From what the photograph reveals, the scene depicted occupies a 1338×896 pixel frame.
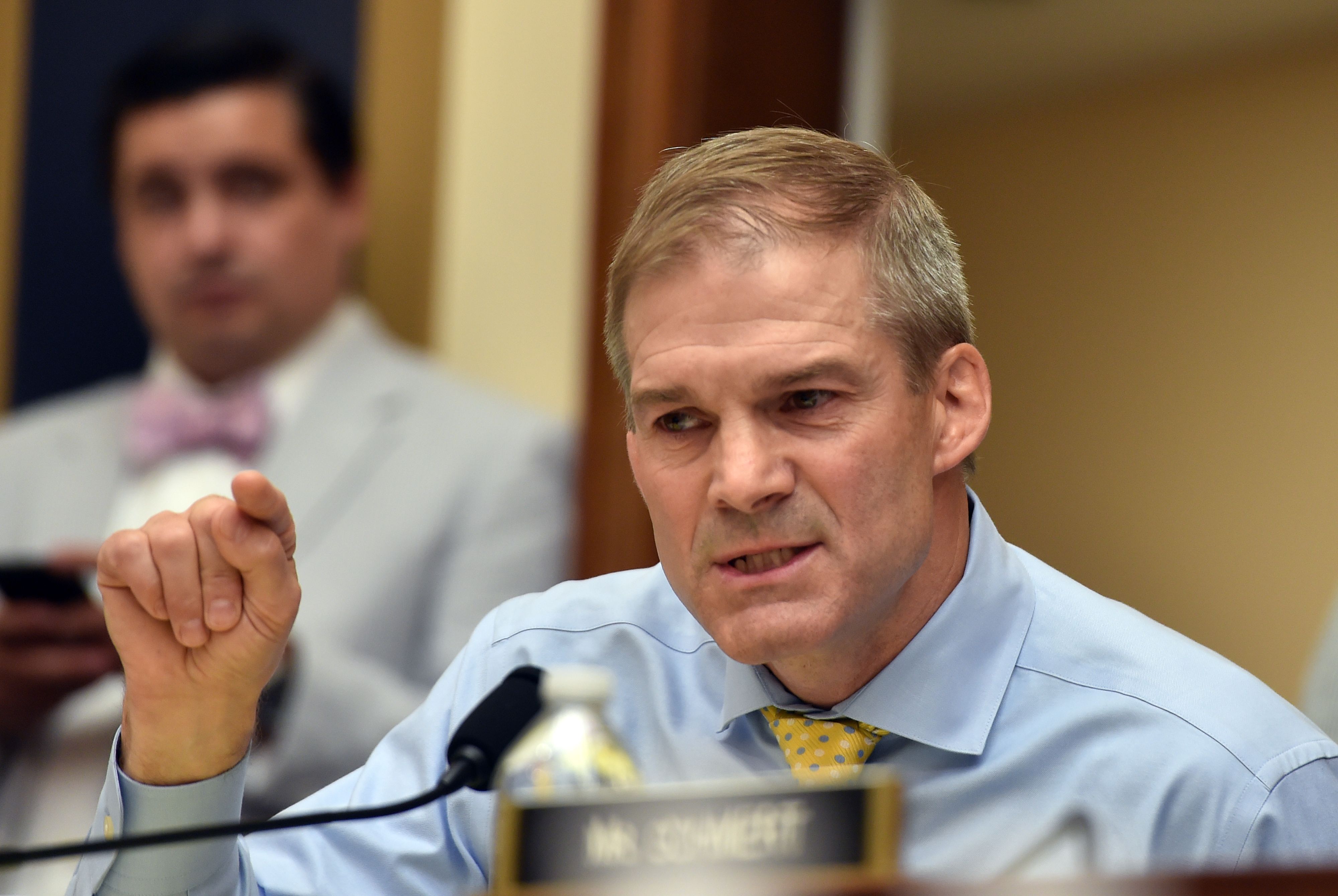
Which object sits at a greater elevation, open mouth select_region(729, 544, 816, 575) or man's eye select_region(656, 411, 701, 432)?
man's eye select_region(656, 411, 701, 432)

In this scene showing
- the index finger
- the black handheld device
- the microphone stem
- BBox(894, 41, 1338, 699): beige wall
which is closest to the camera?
the microphone stem

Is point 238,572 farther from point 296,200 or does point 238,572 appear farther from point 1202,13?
point 1202,13

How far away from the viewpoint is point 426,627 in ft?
8.24

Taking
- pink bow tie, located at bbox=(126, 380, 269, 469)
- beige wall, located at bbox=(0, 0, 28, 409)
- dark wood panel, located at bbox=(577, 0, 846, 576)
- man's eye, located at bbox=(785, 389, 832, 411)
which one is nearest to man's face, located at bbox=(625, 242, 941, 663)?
man's eye, located at bbox=(785, 389, 832, 411)

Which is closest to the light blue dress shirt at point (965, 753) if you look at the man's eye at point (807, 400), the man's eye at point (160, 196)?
the man's eye at point (807, 400)

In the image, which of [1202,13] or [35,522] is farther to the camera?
[1202,13]

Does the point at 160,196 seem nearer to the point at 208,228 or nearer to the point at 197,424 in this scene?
the point at 208,228

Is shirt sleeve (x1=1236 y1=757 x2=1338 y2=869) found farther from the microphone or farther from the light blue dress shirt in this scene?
the microphone

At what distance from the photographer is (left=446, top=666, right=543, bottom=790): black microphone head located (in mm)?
871

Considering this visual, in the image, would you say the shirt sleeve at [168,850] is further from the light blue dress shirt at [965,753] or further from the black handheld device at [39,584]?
the black handheld device at [39,584]

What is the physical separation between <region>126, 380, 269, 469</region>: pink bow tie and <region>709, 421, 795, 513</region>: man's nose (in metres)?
1.77

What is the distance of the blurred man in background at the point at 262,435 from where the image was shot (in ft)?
8.04

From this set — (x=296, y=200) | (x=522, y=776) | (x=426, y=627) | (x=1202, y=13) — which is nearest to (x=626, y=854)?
(x=522, y=776)

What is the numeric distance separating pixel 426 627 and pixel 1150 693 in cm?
159
